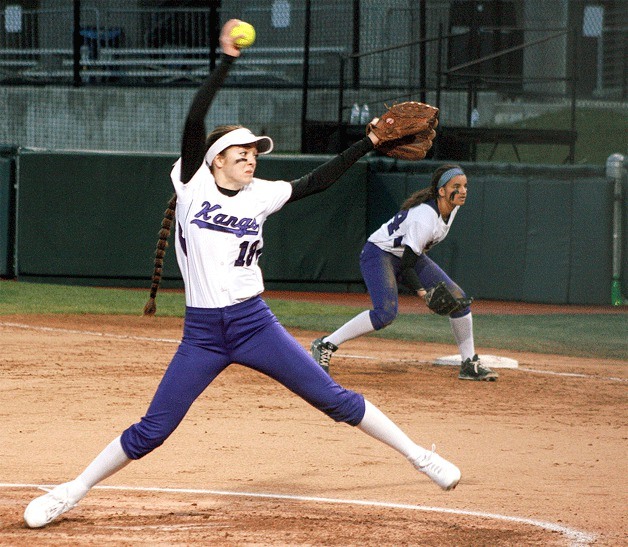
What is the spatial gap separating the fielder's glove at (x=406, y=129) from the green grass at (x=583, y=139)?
16044mm

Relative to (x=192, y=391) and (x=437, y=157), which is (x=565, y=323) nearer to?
(x=437, y=157)

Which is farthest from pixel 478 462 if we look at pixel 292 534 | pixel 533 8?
pixel 533 8

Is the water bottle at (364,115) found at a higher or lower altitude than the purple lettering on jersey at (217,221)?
higher

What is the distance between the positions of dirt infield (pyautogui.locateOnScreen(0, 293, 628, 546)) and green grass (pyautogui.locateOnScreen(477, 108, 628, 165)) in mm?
11353

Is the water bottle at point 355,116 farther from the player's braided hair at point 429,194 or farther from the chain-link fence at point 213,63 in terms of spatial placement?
the player's braided hair at point 429,194

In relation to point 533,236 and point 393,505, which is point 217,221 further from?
point 533,236

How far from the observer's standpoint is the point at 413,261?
8.84 metres

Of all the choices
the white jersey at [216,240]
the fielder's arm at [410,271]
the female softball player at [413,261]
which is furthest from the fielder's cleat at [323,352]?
the white jersey at [216,240]

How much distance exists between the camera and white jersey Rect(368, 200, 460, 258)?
878 centimetres

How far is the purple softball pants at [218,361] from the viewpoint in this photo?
16.2 ft

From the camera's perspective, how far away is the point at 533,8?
2238 centimetres

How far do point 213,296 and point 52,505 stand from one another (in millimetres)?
1170

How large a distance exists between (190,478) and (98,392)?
274cm

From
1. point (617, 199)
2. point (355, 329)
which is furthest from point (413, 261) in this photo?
point (617, 199)
